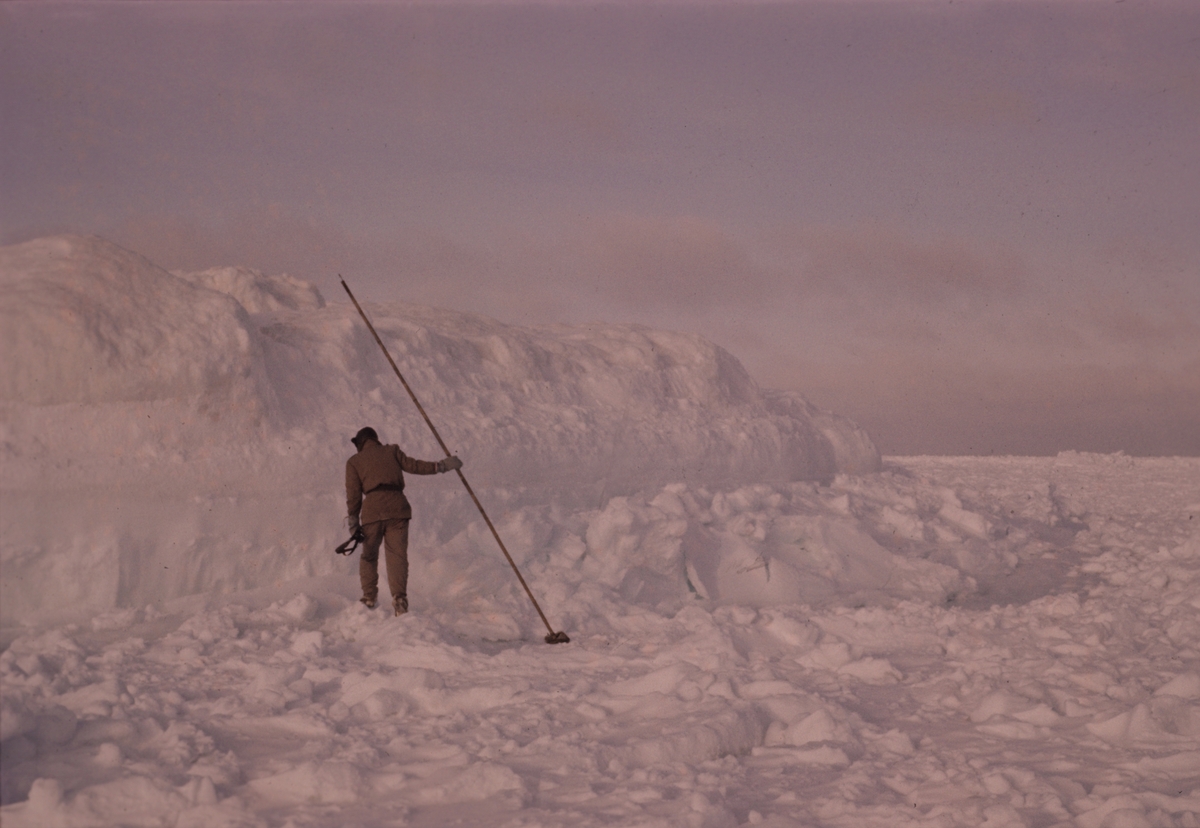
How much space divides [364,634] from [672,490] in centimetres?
489

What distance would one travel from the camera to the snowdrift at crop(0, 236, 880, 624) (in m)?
7.42

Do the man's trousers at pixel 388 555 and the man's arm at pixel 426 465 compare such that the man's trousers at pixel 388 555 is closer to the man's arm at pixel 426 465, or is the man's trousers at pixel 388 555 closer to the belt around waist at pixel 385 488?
the belt around waist at pixel 385 488

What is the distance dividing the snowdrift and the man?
1003mm

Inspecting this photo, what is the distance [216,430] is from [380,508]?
1804 millimetres

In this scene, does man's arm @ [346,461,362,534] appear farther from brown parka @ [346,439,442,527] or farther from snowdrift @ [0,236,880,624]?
snowdrift @ [0,236,880,624]

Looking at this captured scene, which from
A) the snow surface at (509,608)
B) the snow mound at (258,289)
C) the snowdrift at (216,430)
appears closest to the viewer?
the snow surface at (509,608)

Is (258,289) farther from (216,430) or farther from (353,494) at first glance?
(353,494)

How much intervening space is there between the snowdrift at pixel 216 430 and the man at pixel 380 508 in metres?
1.00

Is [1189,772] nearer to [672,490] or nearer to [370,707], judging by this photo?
[370,707]

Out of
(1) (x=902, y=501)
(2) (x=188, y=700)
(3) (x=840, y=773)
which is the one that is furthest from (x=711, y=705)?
(1) (x=902, y=501)

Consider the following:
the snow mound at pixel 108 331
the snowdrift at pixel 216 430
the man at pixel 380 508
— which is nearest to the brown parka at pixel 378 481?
the man at pixel 380 508

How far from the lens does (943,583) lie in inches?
418

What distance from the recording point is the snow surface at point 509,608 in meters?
4.54

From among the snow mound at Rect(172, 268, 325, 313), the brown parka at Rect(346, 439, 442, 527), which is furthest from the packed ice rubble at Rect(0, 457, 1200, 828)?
the snow mound at Rect(172, 268, 325, 313)
